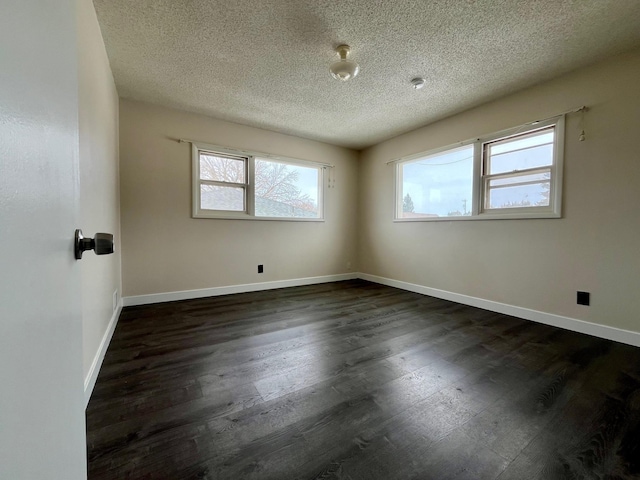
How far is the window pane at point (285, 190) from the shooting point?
3939 millimetres

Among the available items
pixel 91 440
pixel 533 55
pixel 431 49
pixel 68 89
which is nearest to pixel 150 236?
pixel 91 440

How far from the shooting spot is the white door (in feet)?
1.05

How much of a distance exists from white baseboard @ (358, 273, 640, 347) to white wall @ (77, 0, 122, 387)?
3.63m

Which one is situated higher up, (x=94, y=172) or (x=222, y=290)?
(x=94, y=172)

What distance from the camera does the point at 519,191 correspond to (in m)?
2.83

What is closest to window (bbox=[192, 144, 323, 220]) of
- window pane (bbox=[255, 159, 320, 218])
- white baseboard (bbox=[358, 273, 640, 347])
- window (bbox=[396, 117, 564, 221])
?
Result: window pane (bbox=[255, 159, 320, 218])

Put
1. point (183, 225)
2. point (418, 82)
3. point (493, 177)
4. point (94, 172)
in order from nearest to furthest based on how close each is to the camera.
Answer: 1. point (94, 172)
2. point (418, 82)
3. point (493, 177)
4. point (183, 225)

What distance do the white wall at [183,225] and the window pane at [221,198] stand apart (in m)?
0.19

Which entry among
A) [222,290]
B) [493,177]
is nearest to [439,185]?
[493,177]

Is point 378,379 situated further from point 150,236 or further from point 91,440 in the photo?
point 150,236

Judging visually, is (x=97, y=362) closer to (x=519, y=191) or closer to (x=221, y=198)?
(x=221, y=198)

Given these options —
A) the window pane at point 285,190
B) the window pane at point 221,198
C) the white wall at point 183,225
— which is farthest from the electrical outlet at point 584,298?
the window pane at point 221,198

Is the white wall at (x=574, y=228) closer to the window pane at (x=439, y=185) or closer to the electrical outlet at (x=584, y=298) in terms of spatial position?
the electrical outlet at (x=584, y=298)

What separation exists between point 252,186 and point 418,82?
246cm
